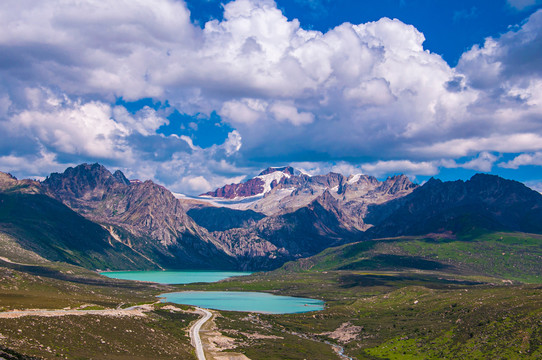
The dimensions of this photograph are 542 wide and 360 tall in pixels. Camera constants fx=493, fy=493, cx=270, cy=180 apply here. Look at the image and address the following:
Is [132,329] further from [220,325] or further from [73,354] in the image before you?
[220,325]

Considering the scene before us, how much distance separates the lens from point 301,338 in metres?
187

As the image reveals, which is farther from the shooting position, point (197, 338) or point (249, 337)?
point (249, 337)

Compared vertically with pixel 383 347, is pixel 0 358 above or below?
above

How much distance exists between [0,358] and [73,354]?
29.2m

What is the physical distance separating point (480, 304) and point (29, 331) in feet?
528

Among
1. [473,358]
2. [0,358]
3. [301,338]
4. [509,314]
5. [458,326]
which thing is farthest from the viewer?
[301,338]

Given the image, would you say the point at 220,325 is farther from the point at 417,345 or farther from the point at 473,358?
the point at 473,358

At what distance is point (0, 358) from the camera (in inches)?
2662

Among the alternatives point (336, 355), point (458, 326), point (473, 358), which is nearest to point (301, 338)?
point (336, 355)

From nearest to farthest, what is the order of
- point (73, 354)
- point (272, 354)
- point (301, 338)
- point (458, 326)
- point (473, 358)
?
point (73, 354) → point (473, 358) → point (272, 354) → point (458, 326) → point (301, 338)

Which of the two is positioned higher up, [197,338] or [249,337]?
[197,338]

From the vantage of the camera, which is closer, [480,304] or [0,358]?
[0,358]

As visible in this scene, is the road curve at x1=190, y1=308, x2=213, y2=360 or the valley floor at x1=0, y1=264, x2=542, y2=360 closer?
the valley floor at x1=0, y1=264, x2=542, y2=360

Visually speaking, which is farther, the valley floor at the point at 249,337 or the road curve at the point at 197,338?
the road curve at the point at 197,338
